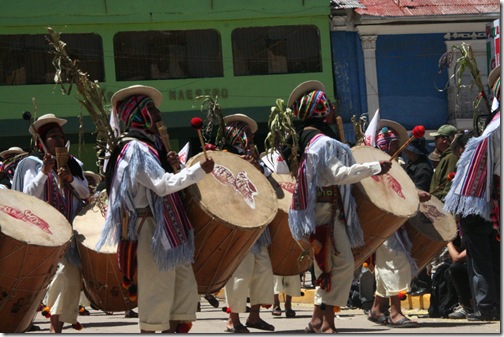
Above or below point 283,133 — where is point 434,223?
below

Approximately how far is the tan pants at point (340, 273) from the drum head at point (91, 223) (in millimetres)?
1676

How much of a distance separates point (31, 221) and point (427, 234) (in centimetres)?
374

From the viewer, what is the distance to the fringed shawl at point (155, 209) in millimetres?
7871

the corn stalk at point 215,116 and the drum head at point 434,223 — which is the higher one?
the corn stalk at point 215,116

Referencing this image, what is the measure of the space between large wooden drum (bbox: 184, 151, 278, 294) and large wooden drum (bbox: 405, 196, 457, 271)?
236 cm

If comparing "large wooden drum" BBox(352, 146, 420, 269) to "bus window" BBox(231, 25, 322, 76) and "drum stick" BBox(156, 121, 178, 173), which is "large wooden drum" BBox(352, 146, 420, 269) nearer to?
"drum stick" BBox(156, 121, 178, 173)

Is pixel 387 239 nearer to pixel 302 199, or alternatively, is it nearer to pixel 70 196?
pixel 302 199

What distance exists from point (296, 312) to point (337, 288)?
3943 millimetres

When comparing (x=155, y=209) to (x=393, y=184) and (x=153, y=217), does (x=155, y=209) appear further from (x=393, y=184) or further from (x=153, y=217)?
(x=393, y=184)

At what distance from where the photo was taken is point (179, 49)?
88.8ft

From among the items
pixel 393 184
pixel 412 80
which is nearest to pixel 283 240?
pixel 393 184

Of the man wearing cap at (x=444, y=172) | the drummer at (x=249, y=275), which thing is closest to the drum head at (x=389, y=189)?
the drummer at (x=249, y=275)

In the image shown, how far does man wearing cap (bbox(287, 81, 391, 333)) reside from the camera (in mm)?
9047

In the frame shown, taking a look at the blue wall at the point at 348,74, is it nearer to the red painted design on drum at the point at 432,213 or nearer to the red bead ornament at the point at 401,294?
the red painted design on drum at the point at 432,213
